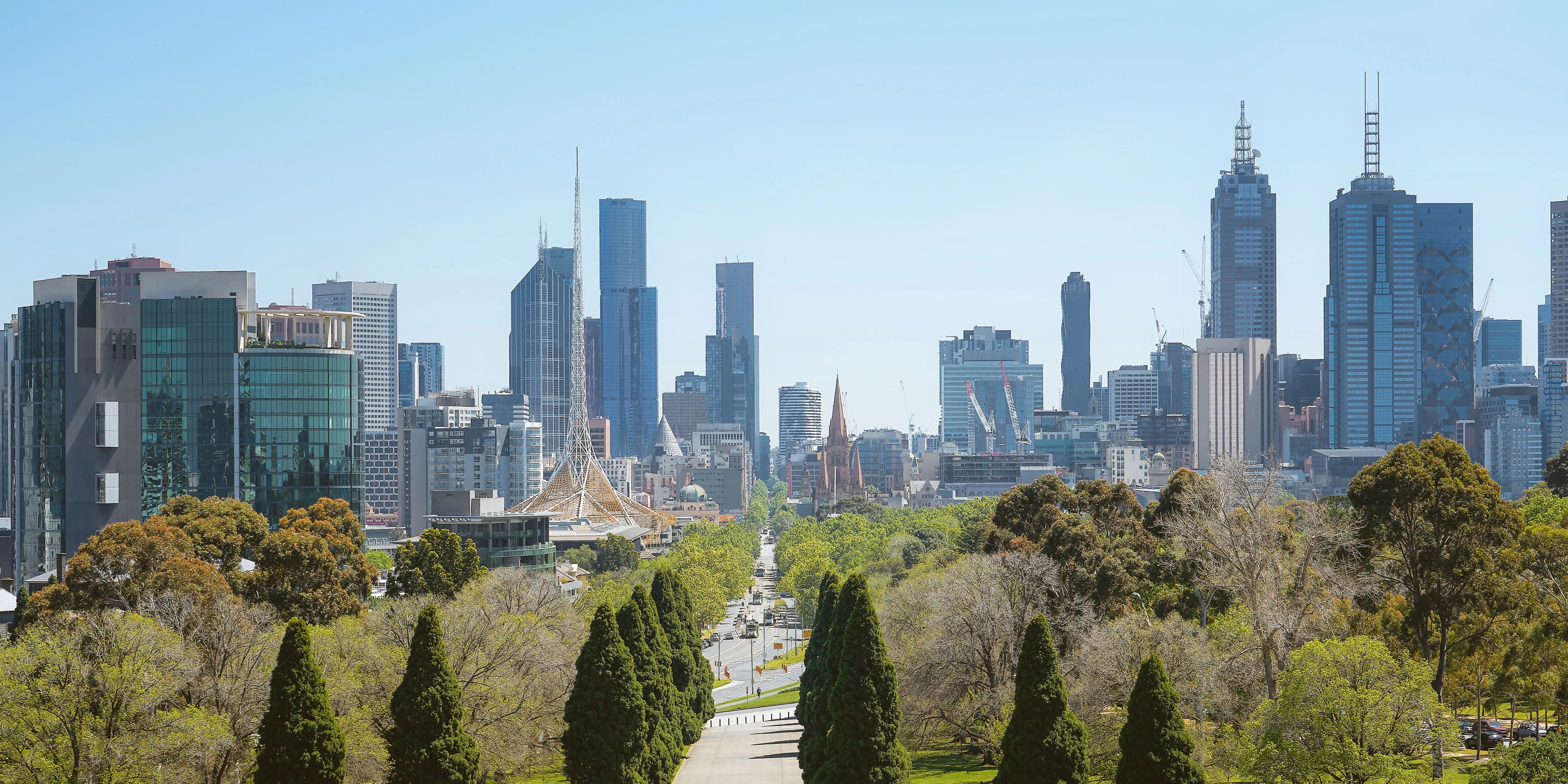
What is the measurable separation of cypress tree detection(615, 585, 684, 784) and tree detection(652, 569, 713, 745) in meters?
5.01

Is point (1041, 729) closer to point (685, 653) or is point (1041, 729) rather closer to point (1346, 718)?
point (1346, 718)

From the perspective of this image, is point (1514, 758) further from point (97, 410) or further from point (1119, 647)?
point (97, 410)

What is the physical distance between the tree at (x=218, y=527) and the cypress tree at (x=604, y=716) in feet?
95.4

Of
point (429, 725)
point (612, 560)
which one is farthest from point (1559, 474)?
point (612, 560)

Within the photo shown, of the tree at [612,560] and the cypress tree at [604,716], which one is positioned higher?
the cypress tree at [604,716]

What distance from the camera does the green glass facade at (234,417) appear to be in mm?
138875

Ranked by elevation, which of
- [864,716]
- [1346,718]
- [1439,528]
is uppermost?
[1439,528]

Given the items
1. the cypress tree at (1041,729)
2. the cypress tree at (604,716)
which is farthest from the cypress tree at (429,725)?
the cypress tree at (1041,729)

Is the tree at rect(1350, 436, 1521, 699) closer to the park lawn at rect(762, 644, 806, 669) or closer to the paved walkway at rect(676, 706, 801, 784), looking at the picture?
the paved walkway at rect(676, 706, 801, 784)

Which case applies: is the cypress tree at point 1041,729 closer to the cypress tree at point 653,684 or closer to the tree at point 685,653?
the cypress tree at point 653,684

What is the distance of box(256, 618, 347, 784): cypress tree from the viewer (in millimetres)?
49438

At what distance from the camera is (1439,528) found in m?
68.3

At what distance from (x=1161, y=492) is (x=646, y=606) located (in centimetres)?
3351

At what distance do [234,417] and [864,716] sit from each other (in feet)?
321
